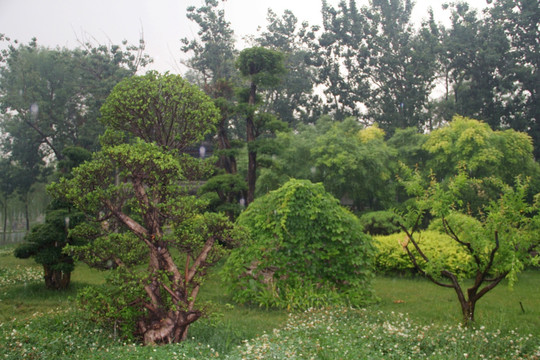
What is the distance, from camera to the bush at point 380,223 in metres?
17.7

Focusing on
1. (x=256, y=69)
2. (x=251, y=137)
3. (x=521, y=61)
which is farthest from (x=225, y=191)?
(x=521, y=61)

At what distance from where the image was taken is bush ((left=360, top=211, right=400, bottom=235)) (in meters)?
17.7

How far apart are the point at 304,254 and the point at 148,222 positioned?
420 centimetres

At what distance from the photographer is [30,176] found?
31234 mm

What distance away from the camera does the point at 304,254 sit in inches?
388

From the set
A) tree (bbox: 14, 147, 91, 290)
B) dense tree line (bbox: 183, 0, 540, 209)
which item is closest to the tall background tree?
dense tree line (bbox: 183, 0, 540, 209)

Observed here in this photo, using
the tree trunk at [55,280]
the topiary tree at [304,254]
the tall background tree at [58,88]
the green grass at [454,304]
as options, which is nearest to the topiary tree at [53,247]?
the tree trunk at [55,280]

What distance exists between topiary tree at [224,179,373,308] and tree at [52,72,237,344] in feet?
9.92

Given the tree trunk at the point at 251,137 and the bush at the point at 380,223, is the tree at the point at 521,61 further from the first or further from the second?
the tree trunk at the point at 251,137

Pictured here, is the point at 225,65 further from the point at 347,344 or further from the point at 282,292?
the point at 347,344

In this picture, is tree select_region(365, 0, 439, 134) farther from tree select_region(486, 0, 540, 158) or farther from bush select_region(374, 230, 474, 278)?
bush select_region(374, 230, 474, 278)

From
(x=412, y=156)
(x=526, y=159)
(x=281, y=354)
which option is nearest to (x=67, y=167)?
(x=281, y=354)

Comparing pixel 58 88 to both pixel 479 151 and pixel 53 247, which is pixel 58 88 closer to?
pixel 53 247

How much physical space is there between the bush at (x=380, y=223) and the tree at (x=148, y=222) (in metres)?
12.1
